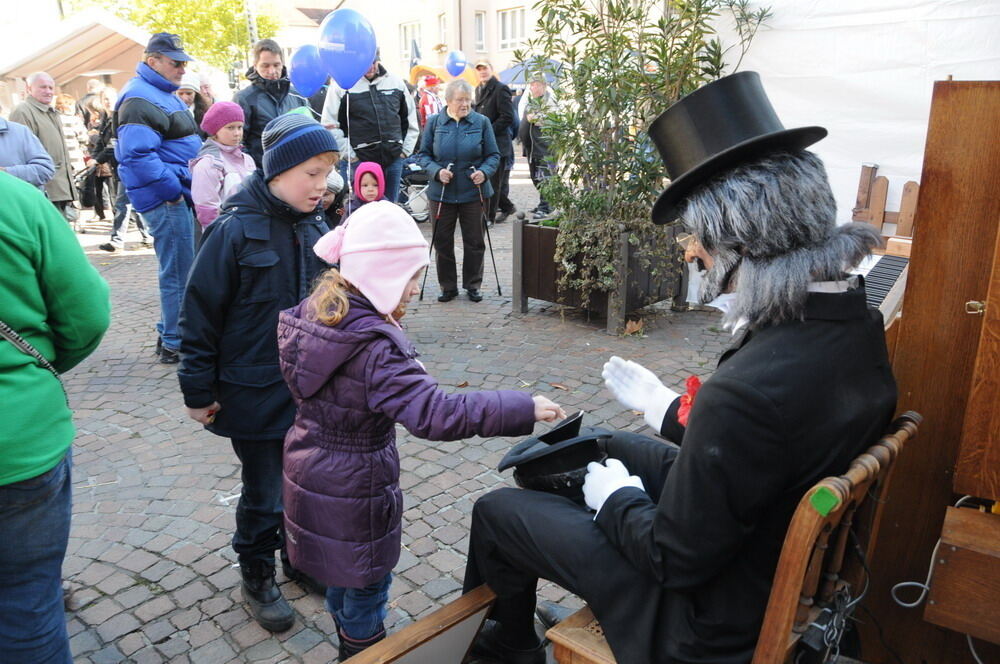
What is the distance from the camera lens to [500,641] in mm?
2471

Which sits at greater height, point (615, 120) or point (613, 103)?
point (613, 103)

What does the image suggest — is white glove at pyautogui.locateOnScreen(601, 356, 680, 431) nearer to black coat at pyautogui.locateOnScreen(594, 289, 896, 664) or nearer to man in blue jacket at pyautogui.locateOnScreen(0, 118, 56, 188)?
black coat at pyautogui.locateOnScreen(594, 289, 896, 664)

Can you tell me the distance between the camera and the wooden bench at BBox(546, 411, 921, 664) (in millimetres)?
1556

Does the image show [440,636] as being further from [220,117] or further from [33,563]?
[220,117]

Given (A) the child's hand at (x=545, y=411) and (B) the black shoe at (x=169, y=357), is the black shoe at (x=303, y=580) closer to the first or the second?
(A) the child's hand at (x=545, y=411)

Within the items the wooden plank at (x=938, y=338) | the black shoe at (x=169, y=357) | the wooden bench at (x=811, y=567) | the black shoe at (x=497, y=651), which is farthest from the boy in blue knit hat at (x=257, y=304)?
the black shoe at (x=169, y=357)

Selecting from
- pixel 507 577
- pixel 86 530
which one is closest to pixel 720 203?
pixel 507 577

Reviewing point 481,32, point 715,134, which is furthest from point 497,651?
point 481,32

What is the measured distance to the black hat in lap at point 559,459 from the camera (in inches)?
87.4

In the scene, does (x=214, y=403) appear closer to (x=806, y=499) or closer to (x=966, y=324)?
(x=806, y=499)

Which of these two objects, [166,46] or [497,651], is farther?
[166,46]

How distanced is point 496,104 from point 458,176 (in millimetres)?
3716

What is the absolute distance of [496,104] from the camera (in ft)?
34.5

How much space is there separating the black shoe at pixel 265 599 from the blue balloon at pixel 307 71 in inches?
249
